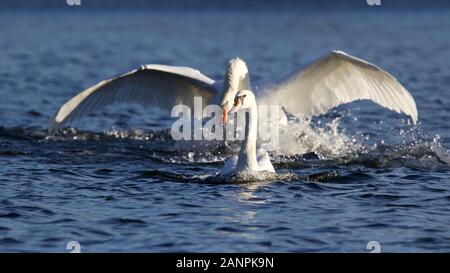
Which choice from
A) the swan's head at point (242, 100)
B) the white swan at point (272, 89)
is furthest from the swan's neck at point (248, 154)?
the white swan at point (272, 89)

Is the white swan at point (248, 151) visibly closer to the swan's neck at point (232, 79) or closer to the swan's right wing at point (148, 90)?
the swan's neck at point (232, 79)

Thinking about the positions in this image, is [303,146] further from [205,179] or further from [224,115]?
[205,179]

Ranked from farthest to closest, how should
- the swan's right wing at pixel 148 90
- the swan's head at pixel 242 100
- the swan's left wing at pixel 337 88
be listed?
the swan's right wing at pixel 148 90
the swan's left wing at pixel 337 88
the swan's head at pixel 242 100

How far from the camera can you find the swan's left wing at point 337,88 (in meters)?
14.1

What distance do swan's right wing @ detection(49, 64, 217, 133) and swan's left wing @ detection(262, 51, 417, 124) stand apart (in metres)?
1.18

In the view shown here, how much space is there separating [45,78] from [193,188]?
43.4ft

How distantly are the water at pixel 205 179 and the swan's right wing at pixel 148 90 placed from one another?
0.69 m

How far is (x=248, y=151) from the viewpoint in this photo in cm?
1242

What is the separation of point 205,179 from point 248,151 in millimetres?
658

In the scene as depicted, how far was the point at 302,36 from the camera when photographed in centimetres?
3716
